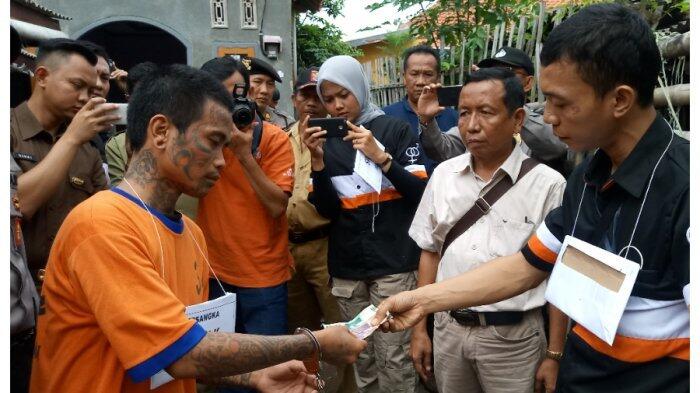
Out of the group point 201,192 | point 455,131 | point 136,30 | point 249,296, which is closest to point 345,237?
point 249,296

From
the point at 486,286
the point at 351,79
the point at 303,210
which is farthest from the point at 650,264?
the point at 303,210

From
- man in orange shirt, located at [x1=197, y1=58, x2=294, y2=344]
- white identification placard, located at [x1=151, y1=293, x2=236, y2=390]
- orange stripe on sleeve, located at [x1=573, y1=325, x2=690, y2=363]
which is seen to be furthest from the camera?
orange stripe on sleeve, located at [x1=573, y1=325, x2=690, y2=363]

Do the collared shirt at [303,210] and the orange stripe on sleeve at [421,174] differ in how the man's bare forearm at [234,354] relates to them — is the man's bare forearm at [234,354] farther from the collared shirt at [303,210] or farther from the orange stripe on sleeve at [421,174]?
the collared shirt at [303,210]

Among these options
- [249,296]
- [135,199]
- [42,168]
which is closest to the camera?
[135,199]

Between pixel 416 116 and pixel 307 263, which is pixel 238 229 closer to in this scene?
pixel 307 263

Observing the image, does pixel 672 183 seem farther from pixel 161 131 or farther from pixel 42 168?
pixel 42 168

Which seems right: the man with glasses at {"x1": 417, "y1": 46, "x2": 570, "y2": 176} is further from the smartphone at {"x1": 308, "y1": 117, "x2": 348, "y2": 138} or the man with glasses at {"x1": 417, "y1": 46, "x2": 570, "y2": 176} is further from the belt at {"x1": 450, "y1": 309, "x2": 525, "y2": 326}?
the belt at {"x1": 450, "y1": 309, "x2": 525, "y2": 326}

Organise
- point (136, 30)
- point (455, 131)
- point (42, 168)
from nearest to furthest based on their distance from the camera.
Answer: point (42, 168)
point (455, 131)
point (136, 30)

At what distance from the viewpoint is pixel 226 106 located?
239 cm

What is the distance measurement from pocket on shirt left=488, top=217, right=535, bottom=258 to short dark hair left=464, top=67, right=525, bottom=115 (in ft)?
2.02

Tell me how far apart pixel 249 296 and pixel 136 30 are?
14.8 metres

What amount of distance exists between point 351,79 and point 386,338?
1.73 m

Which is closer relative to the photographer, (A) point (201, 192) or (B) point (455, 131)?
(A) point (201, 192)

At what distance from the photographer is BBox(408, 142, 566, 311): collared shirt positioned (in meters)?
3.03
